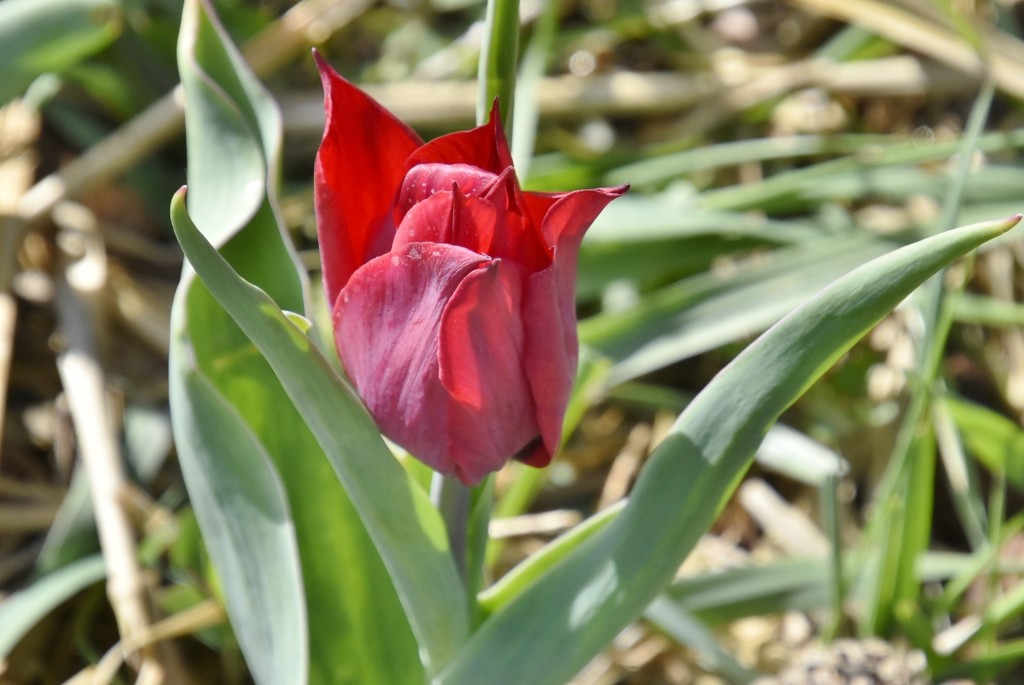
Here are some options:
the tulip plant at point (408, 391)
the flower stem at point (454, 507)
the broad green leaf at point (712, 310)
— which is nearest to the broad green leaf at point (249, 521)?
the tulip plant at point (408, 391)

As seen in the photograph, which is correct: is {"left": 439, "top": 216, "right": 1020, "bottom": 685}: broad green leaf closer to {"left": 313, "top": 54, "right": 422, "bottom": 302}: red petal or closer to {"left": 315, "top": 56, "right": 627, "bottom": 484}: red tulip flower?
{"left": 315, "top": 56, "right": 627, "bottom": 484}: red tulip flower

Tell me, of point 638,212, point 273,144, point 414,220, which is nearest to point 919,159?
point 638,212

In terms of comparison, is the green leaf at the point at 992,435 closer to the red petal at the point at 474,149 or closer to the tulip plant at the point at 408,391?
the tulip plant at the point at 408,391

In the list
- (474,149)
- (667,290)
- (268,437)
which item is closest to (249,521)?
(268,437)

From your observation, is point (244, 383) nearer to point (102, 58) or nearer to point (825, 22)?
point (102, 58)

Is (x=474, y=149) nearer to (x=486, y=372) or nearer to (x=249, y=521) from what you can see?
(x=486, y=372)

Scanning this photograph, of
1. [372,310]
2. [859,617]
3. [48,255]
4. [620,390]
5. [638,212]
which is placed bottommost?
[859,617]
